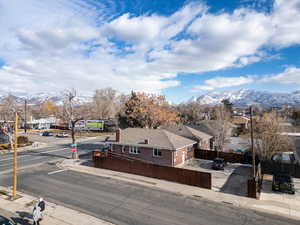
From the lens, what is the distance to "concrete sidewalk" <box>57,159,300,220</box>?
15.8 metres

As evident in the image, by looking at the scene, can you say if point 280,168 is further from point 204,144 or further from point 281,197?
point 204,144

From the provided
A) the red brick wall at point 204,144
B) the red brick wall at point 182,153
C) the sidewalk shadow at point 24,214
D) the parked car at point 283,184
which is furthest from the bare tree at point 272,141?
the sidewalk shadow at point 24,214

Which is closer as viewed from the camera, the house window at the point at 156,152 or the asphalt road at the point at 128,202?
the asphalt road at the point at 128,202

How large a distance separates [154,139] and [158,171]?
724 cm

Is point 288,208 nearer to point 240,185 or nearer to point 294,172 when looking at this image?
point 240,185

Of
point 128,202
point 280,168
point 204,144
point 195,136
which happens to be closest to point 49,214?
point 128,202

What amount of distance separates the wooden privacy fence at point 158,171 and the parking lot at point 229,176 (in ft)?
5.27

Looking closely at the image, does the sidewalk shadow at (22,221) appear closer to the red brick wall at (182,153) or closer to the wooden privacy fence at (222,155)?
the red brick wall at (182,153)

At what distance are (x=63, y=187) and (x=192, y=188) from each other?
41.5 ft

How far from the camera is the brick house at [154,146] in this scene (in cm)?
2756

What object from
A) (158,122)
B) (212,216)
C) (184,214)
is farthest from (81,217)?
(158,122)

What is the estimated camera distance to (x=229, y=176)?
24.1 m

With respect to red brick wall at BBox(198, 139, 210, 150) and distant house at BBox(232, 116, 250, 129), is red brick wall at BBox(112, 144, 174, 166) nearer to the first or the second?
red brick wall at BBox(198, 139, 210, 150)

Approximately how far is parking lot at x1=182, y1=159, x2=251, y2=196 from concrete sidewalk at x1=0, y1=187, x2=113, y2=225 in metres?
12.5
